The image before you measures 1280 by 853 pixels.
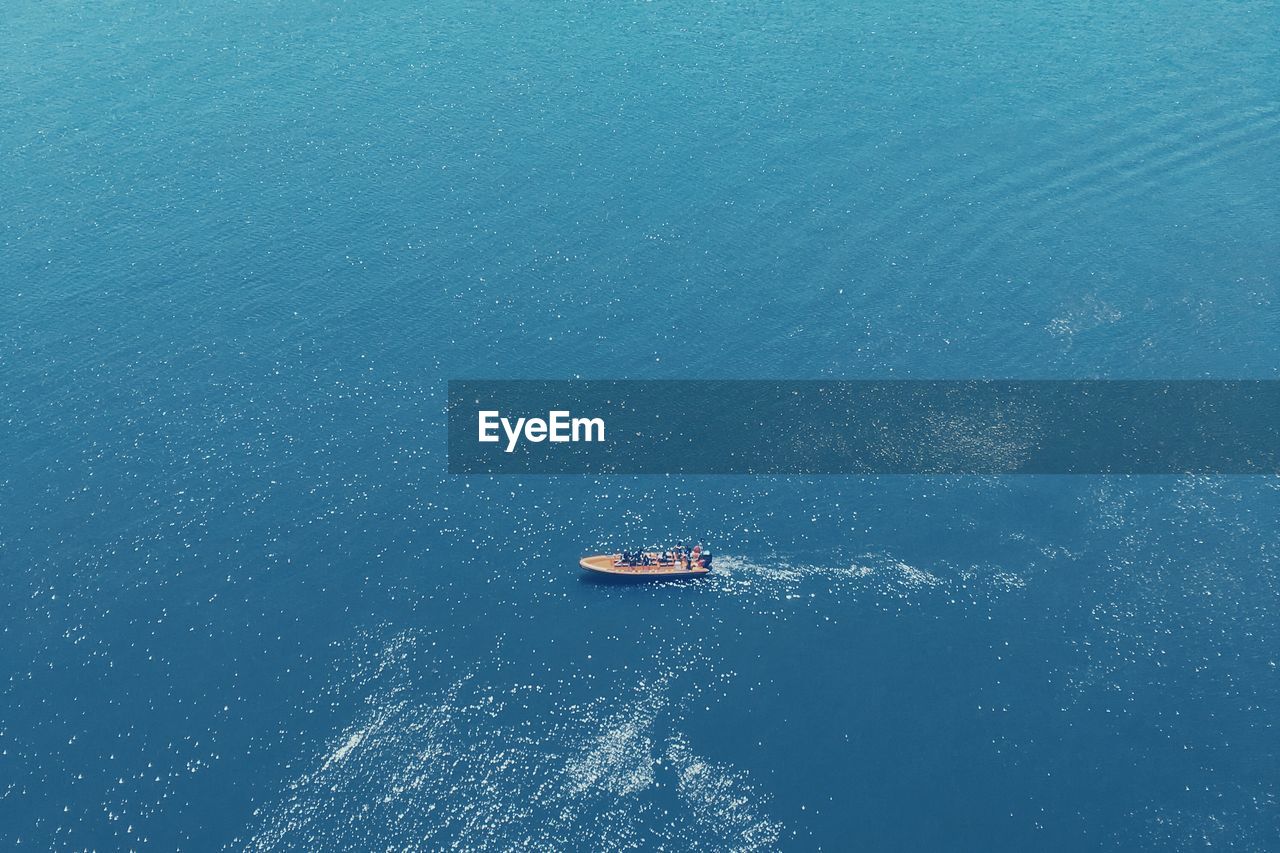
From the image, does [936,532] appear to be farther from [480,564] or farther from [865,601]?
[480,564]

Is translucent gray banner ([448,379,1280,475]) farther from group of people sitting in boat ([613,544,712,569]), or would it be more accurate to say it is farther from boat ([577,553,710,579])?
Answer: boat ([577,553,710,579])

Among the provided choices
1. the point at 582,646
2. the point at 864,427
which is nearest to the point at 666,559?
the point at 582,646

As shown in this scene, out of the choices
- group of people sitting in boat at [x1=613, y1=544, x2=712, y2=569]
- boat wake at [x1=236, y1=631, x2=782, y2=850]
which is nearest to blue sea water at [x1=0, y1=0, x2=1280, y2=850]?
boat wake at [x1=236, y1=631, x2=782, y2=850]

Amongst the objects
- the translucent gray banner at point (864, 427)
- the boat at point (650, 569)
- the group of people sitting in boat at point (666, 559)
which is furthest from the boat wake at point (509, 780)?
the translucent gray banner at point (864, 427)

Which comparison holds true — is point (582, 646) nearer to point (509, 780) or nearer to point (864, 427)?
point (509, 780)

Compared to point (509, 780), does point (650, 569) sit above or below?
A: above

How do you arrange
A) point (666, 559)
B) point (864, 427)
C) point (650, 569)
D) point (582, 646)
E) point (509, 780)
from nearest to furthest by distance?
point (509, 780), point (582, 646), point (650, 569), point (666, 559), point (864, 427)

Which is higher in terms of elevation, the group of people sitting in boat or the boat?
the group of people sitting in boat
